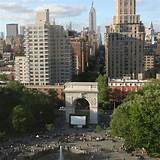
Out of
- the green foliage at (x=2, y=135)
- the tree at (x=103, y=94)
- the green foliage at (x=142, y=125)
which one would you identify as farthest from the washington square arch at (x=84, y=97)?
the green foliage at (x=142, y=125)

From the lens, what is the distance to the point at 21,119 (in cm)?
5259

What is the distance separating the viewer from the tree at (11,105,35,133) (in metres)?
52.4

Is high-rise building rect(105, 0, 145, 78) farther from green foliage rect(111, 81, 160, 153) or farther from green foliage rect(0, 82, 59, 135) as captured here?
green foliage rect(111, 81, 160, 153)

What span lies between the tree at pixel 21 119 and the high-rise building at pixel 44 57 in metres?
32.3

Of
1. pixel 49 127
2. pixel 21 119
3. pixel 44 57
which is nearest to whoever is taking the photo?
pixel 21 119

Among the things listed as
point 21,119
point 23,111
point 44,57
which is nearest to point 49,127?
point 23,111

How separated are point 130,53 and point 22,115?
2237 inches

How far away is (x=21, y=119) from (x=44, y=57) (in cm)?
3501

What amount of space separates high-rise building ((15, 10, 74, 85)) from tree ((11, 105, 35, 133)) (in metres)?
32.3

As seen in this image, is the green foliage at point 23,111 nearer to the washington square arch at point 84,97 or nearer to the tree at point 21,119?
the tree at point 21,119

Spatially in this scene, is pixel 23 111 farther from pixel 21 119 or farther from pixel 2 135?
pixel 2 135

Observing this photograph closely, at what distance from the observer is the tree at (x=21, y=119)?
172ft

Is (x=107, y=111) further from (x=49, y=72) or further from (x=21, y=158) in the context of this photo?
(x=21, y=158)

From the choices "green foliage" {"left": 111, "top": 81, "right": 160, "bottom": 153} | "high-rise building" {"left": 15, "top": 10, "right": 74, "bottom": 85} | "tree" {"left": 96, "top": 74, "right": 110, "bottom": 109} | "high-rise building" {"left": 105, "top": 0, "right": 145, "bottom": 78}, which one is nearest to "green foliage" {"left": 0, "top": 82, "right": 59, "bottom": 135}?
"green foliage" {"left": 111, "top": 81, "right": 160, "bottom": 153}
